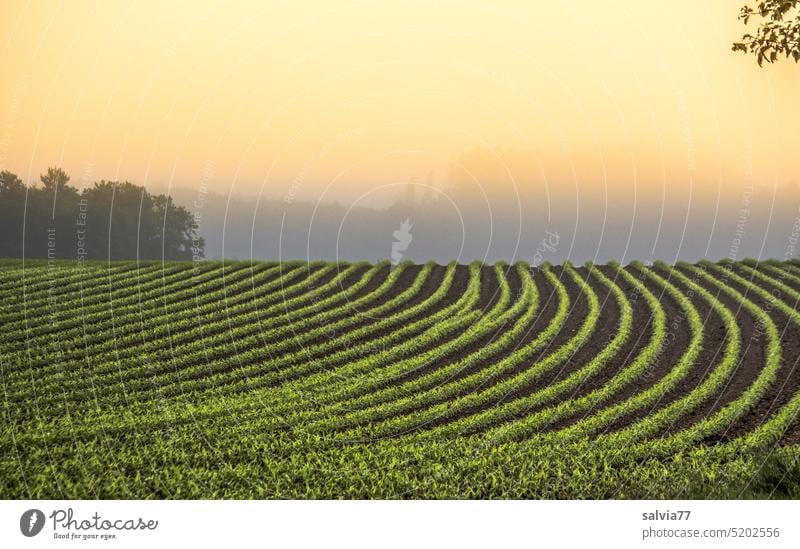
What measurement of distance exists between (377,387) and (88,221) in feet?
16.4

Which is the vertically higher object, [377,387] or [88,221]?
[88,221]

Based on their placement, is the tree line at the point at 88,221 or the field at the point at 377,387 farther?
the tree line at the point at 88,221

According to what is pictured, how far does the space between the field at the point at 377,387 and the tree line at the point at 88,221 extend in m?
1.28

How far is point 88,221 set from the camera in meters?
9.72

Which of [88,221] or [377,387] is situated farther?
[377,387]

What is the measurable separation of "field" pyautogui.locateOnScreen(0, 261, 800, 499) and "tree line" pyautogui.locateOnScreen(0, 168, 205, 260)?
4.21 ft

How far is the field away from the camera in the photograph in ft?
25.0

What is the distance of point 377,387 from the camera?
35.7 feet

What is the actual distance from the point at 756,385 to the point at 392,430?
21.3ft

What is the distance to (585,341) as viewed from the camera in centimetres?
1416

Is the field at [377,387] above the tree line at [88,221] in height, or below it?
below

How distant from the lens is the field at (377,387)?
762 centimetres
